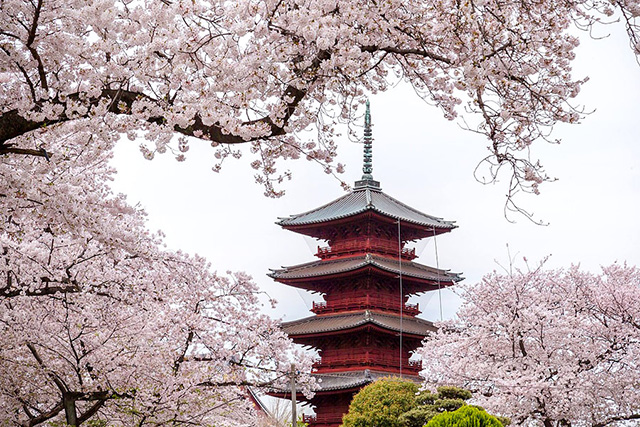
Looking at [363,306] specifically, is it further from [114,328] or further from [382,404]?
[114,328]

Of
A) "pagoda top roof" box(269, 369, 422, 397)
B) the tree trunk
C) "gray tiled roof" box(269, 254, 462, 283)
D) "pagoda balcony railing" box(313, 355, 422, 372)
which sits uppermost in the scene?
"gray tiled roof" box(269, 254, 462, 283)

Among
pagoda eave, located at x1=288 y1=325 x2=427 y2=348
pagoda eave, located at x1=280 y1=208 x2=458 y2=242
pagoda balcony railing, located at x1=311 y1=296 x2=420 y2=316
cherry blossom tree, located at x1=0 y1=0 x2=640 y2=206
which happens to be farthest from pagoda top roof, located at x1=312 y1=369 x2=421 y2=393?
cherry blossom tree, located at x1=0 y1=0 x2=640 y2=206

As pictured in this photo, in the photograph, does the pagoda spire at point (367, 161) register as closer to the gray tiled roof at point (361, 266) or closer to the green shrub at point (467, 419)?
the gray tiled roof at point (361, 266)

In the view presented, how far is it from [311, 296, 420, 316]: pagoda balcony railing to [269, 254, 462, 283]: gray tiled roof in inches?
50.9

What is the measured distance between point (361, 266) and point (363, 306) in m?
1.60

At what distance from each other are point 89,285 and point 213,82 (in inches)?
161

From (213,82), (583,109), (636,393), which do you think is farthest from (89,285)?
(636,393)

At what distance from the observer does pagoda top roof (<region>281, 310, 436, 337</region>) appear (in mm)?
25688

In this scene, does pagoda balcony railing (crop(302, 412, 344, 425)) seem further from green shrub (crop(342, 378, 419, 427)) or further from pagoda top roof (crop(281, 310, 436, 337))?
green shrub (crop(342, 378, 419, 427))

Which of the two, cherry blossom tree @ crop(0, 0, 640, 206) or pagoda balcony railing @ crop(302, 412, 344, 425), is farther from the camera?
pagoda balcony railing @ crop(302, 412, 344, 425)

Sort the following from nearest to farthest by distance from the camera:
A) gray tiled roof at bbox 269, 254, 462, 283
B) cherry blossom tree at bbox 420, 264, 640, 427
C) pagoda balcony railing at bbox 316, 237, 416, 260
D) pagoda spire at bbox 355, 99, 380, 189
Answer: cherry blossom tree at bbox 420, 264, 640, 427 < gray tiled roof at bbox 269, 254, 462, 283 < pagoda balcony railing at bbox 316, 237, 416, 260 < pagoda spire at bbox 355, 99, 380, 189

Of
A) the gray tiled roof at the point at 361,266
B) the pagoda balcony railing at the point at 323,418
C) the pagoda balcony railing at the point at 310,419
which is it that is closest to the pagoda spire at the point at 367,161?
the gray tiled roof at the point at 361,266

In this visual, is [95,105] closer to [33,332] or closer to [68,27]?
[68,27]

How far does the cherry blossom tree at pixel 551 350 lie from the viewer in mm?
16719
